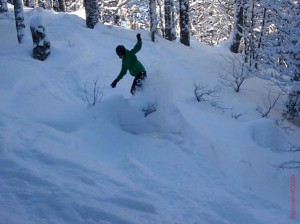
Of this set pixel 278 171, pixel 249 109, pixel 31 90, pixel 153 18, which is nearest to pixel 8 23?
pixel 153 18

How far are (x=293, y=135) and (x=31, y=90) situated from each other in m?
5.97

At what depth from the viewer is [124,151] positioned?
642cm

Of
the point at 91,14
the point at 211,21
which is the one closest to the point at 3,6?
the point at 91,14

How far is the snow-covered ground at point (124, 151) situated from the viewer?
4.30 m

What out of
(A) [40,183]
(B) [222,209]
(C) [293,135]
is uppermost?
(A) [40,183]

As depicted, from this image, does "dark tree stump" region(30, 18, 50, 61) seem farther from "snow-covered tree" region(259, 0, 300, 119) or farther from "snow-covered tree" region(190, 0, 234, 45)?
"snow-covered tree" region(190, 0, 234, 45)

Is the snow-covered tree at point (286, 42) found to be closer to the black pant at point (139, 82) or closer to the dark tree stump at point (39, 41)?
the black pant at point (139, 82)

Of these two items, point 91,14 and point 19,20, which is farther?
point 91,14

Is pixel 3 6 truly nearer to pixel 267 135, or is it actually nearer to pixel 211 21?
pixel 267 135

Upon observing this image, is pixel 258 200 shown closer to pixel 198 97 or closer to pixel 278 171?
pixel 278 171

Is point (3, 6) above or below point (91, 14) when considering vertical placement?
above

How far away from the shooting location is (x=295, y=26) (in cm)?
891

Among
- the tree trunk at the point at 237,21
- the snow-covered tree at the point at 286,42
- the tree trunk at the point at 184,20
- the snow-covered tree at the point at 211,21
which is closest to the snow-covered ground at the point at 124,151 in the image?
the snow-covered tree at the point at 286,42

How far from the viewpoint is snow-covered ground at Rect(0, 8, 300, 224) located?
4.30 meters
